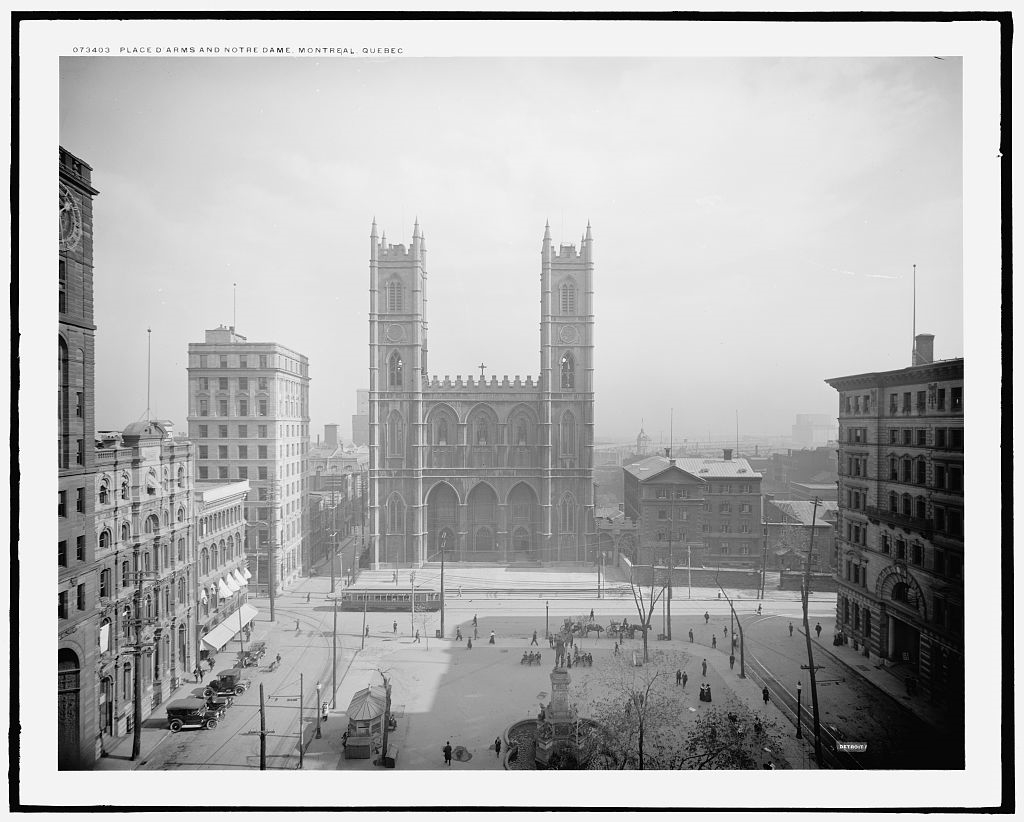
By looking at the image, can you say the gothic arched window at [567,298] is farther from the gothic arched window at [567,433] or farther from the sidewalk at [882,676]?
the sidewalk at [882,676]

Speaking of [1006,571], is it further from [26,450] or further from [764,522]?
[26,450]

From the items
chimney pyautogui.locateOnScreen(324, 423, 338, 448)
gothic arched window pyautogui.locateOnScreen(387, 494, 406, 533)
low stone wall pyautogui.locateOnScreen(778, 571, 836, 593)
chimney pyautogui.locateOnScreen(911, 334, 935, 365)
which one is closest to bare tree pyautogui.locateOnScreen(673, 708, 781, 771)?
low stone wall pyautogui.locateOnScreen(778, 571, 836, 593)

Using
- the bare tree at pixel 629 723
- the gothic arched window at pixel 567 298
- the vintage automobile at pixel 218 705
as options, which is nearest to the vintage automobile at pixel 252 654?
the vintage automobile at pixel 218 705

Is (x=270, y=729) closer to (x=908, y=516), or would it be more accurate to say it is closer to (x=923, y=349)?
(x=908, y=516)

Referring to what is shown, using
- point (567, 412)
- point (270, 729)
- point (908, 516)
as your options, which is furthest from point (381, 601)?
point (908, 516)
